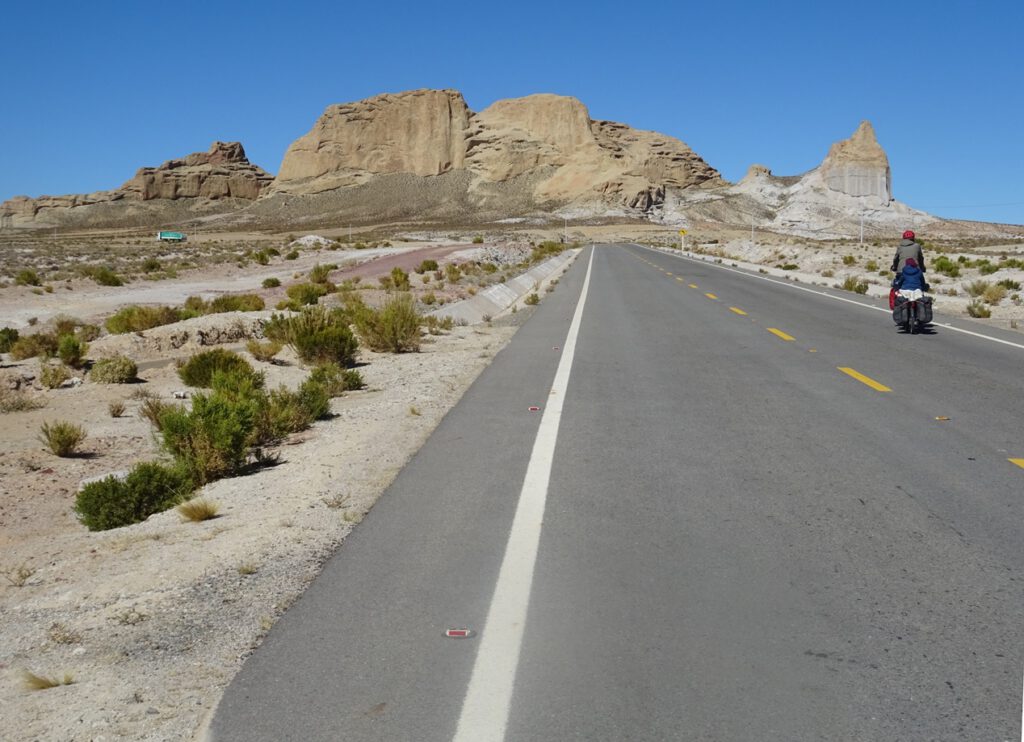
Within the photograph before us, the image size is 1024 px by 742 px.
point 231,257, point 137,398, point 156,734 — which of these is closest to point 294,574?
point 156,734

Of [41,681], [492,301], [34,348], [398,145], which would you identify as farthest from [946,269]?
[398,145]

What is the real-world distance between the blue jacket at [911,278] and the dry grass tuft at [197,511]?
14436 mm

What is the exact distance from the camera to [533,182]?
184500 millimetres

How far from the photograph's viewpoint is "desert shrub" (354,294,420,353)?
17.0m

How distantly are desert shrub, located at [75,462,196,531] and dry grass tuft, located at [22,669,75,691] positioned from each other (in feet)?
10.3

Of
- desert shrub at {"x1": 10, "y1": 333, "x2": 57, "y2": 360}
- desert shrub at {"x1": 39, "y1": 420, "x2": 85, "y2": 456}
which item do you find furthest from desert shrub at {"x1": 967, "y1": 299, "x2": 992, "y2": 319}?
desert shrub at {"x1": 10, "y1": 333, "x2": 57, "y2": 360}

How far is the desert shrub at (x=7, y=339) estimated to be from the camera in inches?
785

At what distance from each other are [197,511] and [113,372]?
9.03m

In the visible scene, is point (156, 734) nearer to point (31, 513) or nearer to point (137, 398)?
point (31, 513)

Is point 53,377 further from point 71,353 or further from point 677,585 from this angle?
point 677,585

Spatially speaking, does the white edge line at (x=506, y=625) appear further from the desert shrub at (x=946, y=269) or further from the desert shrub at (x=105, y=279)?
the desert shrub at (x=105, y=279)

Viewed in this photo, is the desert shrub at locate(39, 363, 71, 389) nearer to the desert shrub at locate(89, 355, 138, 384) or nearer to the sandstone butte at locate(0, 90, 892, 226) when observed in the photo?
the desert shrub at locate(89, 355, 138, 384)

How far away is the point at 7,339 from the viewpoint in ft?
66.9

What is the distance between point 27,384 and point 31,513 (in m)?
8.04
